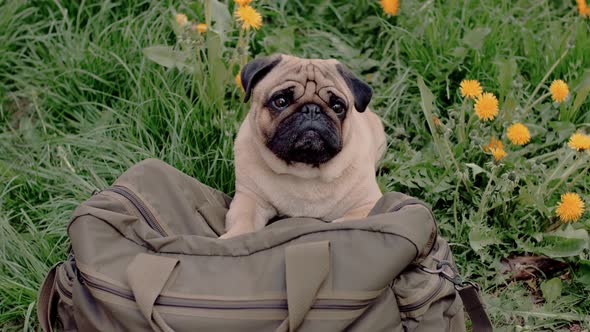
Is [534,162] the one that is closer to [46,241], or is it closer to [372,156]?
[372,156]

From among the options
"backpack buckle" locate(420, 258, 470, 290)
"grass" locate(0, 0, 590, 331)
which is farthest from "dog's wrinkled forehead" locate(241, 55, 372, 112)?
"backpack buckle" locate(420, 258, 470, 290)

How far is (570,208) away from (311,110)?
1.03 m

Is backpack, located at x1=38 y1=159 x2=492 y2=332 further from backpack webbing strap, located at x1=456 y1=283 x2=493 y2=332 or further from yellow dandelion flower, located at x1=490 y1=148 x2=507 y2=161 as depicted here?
yellow dandelion flower, located at x1=490 y1=148 x2=507 y2=161

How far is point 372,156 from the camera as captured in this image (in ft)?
10.5

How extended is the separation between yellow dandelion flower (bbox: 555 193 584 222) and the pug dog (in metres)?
0.69

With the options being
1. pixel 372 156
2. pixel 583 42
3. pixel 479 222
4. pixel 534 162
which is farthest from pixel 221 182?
pixel 583 42

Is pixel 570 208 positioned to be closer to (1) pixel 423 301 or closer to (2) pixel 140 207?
(1) pixel 423 301

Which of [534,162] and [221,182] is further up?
[534,162]

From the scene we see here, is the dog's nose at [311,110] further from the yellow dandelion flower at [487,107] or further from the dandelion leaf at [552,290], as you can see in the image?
the dandelion leaf at [552,290]

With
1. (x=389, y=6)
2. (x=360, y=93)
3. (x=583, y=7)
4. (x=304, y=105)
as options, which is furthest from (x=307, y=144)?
(x=583, y=7)

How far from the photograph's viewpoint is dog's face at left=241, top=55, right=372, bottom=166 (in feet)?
9.09

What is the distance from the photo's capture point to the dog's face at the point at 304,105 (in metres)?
2.77

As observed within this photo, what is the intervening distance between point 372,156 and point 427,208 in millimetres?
743

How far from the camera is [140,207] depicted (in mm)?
2734
